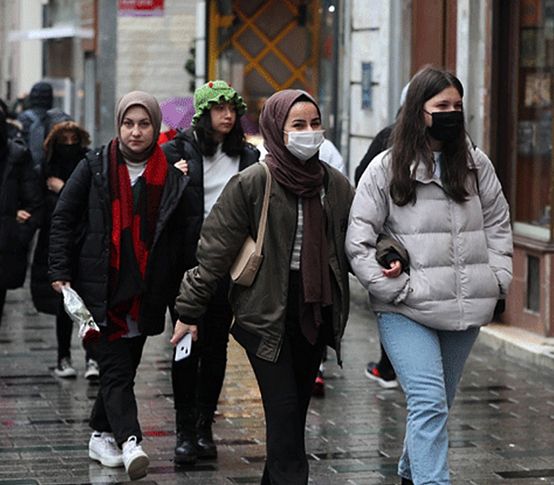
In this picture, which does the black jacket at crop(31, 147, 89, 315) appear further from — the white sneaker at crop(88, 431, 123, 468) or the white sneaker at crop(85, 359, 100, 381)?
the white sneaker at crop(88, 431, 123, 468)

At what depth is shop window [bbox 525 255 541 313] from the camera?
1250 cm

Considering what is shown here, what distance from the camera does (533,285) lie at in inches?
496

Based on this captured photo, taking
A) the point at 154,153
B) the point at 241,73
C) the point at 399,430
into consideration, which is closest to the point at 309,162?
the point at 154,153

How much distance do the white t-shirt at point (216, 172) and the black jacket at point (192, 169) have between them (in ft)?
0.12

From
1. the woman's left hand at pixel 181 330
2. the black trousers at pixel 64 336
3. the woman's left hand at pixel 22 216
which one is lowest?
the black trousers at pixel 64 336

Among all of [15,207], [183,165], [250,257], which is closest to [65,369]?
[15,207]

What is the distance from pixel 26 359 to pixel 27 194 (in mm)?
1853

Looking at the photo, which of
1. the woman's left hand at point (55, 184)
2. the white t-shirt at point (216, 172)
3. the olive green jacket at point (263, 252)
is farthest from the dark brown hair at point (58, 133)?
the olive green jacket at point (263, 252)

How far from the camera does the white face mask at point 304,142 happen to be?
6.79 meters

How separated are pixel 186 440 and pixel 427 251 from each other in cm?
214

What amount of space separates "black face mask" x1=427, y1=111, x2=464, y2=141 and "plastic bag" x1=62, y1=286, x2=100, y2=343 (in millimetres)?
2010

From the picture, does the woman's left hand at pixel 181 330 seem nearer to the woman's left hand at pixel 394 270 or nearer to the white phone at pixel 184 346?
the white phone at pixel 184 346

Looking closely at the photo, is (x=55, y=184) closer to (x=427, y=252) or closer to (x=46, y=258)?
(x=46, y=258)

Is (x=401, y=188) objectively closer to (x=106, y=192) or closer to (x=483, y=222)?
(x=483, y=222)
